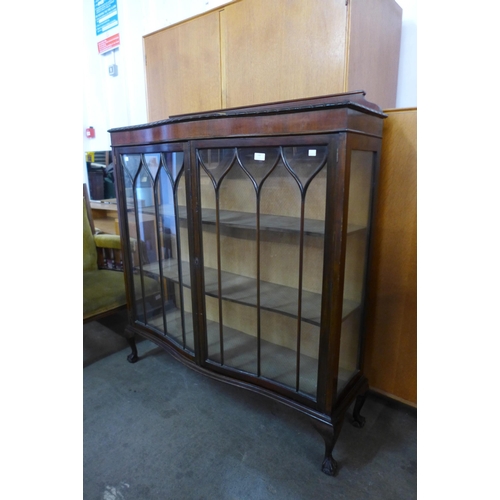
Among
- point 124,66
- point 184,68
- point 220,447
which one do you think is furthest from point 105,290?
point 124,66

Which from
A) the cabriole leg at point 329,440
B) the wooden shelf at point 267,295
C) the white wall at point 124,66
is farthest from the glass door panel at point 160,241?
the cabriole leg at point 329,440

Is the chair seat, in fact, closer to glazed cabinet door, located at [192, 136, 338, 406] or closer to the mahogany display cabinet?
the mahogany display cabinet

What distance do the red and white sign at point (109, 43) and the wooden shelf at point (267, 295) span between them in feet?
6.81

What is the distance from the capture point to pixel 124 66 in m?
2.57

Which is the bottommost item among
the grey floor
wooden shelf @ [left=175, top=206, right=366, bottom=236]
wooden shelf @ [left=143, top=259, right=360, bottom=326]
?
the grey floor

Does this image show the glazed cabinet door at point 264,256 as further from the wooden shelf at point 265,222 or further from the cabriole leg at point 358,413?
the cabriole leg at point 358,413

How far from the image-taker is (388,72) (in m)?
1.39

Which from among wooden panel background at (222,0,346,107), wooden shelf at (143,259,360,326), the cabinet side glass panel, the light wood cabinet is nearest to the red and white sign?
the light wood cabinet

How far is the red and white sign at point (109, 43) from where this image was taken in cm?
255

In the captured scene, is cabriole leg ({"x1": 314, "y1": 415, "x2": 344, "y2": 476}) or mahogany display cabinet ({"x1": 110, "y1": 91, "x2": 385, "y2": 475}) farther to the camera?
cabriole leg ({"x1": 314, "y1": 415, "x2": 344, "y2": 476})

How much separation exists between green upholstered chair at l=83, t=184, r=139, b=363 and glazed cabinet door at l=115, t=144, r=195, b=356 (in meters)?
0.24

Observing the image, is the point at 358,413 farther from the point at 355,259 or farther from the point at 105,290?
the point at 105,290

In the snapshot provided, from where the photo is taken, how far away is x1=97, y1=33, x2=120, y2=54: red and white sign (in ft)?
8.36
